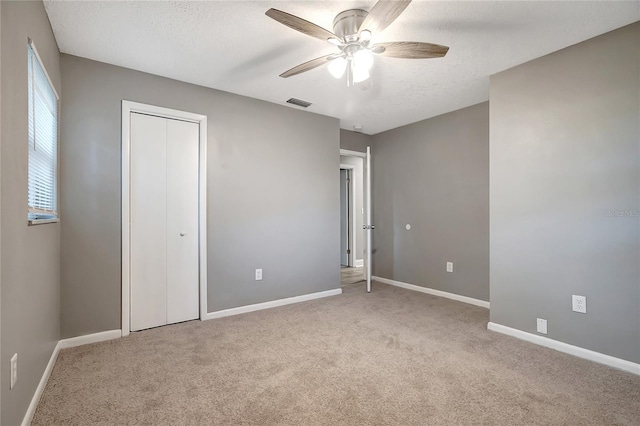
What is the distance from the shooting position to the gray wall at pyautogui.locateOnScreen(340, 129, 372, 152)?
199 inches

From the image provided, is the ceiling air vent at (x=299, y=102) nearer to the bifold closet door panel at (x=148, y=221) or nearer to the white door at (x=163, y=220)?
the white door at (x=163, y=220)

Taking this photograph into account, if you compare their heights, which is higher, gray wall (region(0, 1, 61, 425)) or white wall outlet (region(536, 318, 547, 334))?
gray wall (region(0, 1, 61, 425))

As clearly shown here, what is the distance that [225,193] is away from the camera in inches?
136

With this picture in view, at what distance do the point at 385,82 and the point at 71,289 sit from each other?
3.41 meters

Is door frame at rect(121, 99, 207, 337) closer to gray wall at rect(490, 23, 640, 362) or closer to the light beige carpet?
the light beige carpet

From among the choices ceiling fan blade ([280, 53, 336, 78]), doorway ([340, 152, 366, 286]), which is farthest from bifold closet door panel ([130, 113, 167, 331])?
doorway ([340, 152, 366, 286])

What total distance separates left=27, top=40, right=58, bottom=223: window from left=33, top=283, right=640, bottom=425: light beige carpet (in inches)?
45.4

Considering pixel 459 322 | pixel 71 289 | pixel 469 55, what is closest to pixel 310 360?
pixel 459 322

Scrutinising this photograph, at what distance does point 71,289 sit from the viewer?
2.62 meters

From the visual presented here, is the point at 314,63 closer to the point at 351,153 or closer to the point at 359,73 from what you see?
the point at 359,73

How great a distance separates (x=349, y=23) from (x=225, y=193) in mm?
2136

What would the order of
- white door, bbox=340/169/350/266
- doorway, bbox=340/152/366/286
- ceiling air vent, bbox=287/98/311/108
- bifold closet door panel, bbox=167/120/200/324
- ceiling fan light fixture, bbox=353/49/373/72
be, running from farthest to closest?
white door, bbox=340/169/350/266
doorway, bbox=340/152/366/286
ceiling air vent, bbox=287/98/311/108
bifold closet door panel, bbox=167/120/200/324
ceiling fan light fixture, bbox=353/49/373/72

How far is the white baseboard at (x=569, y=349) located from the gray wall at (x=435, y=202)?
3.06ft

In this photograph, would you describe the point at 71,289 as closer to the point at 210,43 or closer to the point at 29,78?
the point at 29,78
